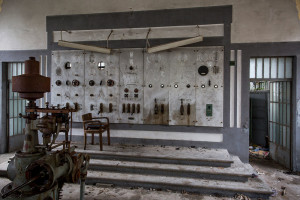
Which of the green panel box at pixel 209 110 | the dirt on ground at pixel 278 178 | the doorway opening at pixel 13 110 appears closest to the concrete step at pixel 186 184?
the dirt on ground at pixel 278 178

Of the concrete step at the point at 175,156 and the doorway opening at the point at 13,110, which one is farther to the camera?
the doorway opening at the point at 13,110

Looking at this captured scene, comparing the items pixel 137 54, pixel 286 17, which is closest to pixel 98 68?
pixel 137 54

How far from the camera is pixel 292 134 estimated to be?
462 cm

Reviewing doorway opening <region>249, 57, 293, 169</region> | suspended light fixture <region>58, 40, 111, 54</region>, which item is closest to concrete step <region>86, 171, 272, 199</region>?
doorway opening <region>249, 57, 293, 169</region>

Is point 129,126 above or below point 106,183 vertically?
above

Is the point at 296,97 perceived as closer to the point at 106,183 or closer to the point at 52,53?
the point at 106,183

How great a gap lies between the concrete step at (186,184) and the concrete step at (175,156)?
406 mm

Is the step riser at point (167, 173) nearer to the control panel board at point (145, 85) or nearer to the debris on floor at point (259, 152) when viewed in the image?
the control panel board at point (145, 85)

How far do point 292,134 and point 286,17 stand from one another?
2.71m

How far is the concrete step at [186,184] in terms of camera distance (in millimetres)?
3391

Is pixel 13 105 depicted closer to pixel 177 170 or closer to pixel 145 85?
pixel 145 85

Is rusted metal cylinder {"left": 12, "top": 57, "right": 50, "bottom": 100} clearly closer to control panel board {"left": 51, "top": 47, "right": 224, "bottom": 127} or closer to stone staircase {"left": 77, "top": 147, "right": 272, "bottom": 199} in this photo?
stone staircase {"left": 77, "top": 147, "right": 272, "bottom": 199}

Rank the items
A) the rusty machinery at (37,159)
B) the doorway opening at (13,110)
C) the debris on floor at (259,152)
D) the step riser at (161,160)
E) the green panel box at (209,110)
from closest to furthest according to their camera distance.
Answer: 1. the rusty machinery at (37,159)
2. the step riser at (161,160)
3. the green panel box at (209,110)
4. the debris on floor at (259,152)
5. the doorway opening at (13,110)

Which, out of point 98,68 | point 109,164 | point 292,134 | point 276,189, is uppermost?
point 98,68
